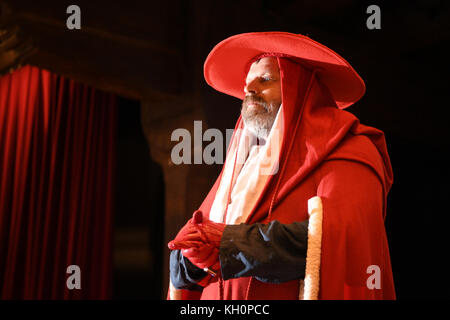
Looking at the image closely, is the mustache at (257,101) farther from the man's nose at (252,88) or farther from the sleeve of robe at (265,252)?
the sleeve of robe at (265,252)

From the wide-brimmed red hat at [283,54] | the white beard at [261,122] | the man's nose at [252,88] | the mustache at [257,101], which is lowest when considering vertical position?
the white beard at [261,122]

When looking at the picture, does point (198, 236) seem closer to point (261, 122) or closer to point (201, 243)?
point (201, 243)

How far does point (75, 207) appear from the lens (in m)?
3.68

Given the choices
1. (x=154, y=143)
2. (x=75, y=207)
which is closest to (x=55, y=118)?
(x=75, y=207)

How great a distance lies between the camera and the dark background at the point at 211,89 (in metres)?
2.93

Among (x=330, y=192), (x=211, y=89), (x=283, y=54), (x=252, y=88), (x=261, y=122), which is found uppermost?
(x=211, y=89)

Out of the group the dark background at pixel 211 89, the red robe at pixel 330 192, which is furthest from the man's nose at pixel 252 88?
the dark background at pixel 211 89

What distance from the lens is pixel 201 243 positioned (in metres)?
1.39

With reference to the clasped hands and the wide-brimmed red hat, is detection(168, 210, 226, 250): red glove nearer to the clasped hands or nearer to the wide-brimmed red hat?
the clasped hands

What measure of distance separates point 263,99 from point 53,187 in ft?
7.73

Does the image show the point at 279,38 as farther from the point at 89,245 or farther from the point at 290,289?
the point at 89,245

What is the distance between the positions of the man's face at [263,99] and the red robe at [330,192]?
0.07 metres

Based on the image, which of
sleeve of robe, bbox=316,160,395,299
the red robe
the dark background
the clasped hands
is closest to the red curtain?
the dark background

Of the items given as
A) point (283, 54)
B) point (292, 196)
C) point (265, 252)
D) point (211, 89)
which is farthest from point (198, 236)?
point (211, 89)
